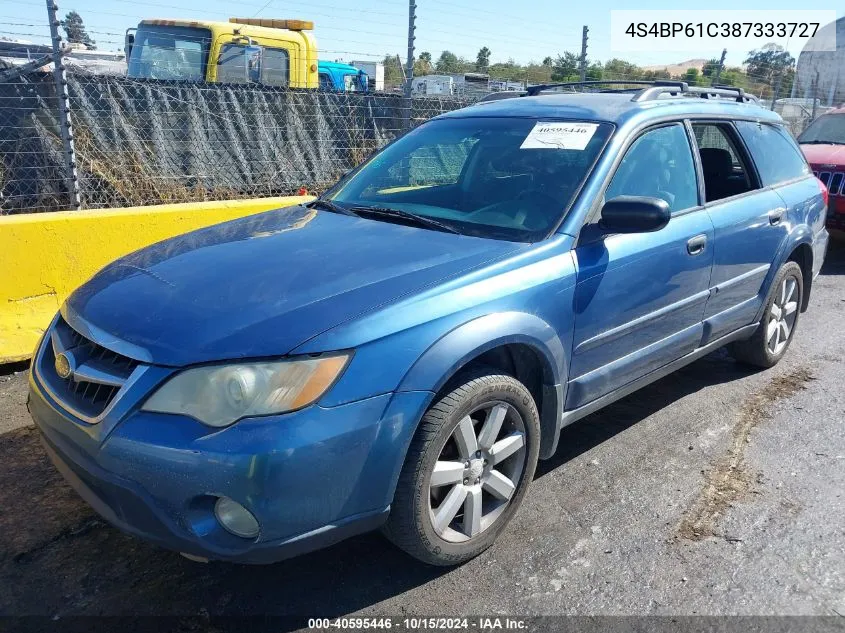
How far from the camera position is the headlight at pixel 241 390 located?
212 cm

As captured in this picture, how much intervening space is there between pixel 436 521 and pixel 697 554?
3.60 feet

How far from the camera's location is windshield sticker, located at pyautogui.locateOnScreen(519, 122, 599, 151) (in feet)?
11.0

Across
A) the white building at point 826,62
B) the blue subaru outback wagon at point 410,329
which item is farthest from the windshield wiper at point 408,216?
the white building at point 826,62

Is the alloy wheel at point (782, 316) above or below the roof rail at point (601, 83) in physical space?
below

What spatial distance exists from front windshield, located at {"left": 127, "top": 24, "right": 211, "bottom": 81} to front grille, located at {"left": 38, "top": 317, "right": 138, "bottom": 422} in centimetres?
786

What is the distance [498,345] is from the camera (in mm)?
2611

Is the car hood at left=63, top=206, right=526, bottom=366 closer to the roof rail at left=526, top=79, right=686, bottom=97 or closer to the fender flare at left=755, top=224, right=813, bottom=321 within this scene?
the roof rail at left=526, top=79, right=686, bottom=97

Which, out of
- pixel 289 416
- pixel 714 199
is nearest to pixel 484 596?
pixel 289 416

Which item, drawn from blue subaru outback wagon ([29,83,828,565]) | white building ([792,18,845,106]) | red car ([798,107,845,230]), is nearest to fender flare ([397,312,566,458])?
blue subaru outback wagon ([29,83,828,565])

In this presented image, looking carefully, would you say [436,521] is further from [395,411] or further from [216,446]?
[216,446]

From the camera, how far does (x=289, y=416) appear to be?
2.11 metres

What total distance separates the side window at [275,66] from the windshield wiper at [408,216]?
24.3 ft

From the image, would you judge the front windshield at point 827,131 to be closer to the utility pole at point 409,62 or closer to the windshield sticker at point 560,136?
the utility pole at point 409,62

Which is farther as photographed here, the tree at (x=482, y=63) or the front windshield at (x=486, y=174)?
the tree at (x=482, y=63)
